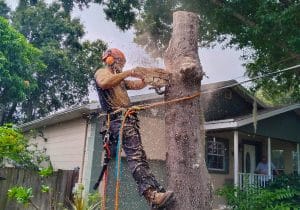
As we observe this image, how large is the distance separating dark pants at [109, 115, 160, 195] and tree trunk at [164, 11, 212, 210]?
0.29 metres

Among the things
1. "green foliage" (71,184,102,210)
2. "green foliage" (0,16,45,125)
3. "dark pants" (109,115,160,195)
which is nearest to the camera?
"dark pants" (109,115,160,195)

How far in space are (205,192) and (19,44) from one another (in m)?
Result: 15.8

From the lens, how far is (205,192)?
379 centimetres

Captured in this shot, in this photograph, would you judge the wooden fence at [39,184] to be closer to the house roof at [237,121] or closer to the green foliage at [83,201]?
the green foliage at [83,201]

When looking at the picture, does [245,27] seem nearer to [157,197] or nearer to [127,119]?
[127,119]

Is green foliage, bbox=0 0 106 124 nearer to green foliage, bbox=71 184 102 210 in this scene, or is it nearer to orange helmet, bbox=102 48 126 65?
green foliage, bbox=71 184 102 210

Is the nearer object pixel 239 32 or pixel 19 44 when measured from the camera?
pixel 239 32

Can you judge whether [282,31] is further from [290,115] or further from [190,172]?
[190,172]

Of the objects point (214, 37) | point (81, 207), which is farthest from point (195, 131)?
point (214, 37)

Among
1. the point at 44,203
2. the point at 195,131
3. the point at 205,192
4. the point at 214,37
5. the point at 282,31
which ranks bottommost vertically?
the point at 44,203

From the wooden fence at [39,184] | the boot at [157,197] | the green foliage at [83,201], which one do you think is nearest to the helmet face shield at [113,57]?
the boot at [157,197]

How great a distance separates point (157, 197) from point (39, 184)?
254 inches

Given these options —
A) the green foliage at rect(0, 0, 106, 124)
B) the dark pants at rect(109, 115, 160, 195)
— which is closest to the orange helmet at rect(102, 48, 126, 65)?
the dark pants at rect(109, 115, 160, 195)

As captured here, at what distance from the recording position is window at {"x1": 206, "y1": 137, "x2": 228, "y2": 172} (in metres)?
13.5
